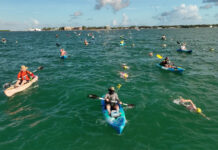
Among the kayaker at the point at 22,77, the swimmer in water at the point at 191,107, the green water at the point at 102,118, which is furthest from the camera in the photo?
the kayaker at the point at 22,77

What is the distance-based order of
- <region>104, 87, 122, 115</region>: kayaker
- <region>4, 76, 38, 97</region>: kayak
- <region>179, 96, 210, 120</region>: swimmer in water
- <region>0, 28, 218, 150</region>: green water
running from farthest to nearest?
<region>4, 76, 38, 97</region>: kayak < <region>179, 96, 210, 120</region>: swimmer in water < <region>104, 87, 122, 115</region>: kayaker < <region>0, 28, 218, 150</region>: green water

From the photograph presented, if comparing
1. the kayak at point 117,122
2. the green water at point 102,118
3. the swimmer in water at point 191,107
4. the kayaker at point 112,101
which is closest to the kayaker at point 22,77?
the green water at point 102,118

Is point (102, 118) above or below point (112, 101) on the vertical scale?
below

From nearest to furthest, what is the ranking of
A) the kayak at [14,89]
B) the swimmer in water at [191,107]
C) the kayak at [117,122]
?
1. the kayak at [117,122]
2. the swimmer in water at [191,107]
3. the kayak at [14,89]

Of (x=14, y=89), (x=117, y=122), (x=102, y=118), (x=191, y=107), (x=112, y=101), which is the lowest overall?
(x=102, y=118)

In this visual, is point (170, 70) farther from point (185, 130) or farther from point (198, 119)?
point (185, 130)

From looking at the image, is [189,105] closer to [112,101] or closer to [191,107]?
[191,107]

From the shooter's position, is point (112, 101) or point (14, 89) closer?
point (112, 101)

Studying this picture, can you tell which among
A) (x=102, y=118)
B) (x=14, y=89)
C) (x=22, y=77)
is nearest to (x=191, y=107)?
(x=102, y=118)

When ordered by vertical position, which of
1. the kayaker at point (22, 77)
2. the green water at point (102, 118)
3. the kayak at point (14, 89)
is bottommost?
the green water at point (102, 118)

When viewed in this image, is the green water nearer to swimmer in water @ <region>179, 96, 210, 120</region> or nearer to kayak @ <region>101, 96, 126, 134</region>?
swimmer in water @ <region>179, 96, 210, 120</region>

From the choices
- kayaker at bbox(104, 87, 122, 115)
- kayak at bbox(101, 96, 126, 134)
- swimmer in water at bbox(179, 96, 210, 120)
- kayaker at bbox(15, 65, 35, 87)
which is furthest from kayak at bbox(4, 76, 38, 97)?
swimmer in water at bbox(179, 96, 210, 120)

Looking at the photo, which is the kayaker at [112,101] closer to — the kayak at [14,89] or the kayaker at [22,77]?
the kayak at [14,89]

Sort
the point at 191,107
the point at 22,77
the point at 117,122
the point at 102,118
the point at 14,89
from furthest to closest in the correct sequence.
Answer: the point at 22,77, the point at 14,89, the point at 191,107, the point at 102,118, the point at 117,122
